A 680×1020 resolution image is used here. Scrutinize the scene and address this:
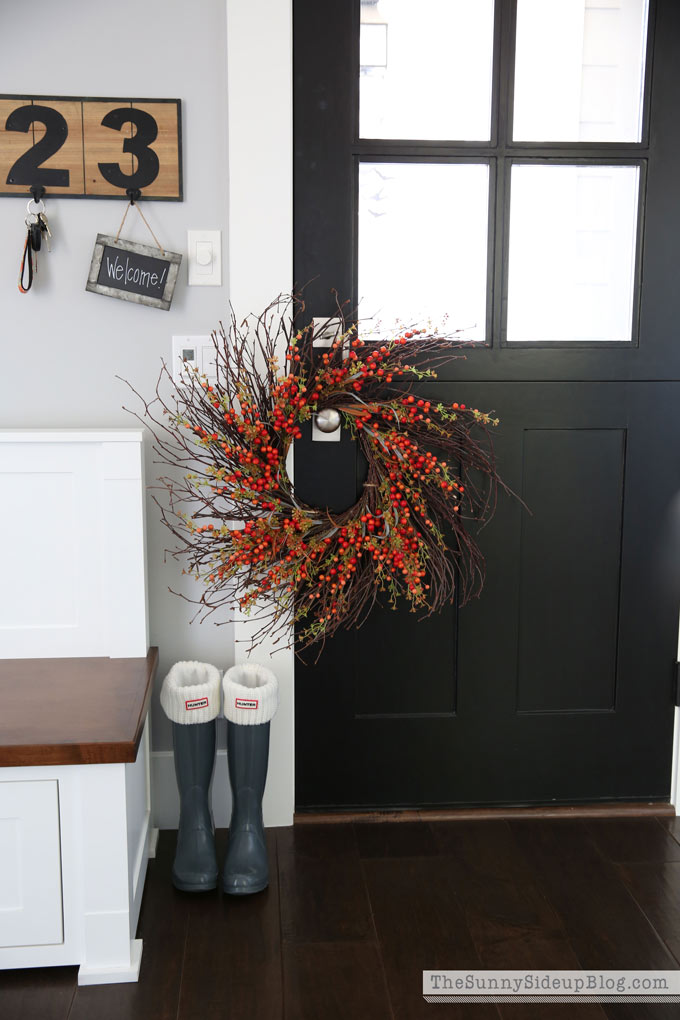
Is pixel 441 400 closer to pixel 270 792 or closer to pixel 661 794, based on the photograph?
pixel 270 792

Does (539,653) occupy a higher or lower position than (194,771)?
higher

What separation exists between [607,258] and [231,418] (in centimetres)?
108

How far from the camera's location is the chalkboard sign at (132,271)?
2127 mm

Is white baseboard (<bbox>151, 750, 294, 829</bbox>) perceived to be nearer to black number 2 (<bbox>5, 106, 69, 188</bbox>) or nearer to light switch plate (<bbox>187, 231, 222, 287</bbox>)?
light switch plate (<bbox>187, 231, 222, 287</bbox>)

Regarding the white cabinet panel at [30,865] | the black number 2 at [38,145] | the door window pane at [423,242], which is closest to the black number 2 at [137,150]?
the black number 2 at [38,145]

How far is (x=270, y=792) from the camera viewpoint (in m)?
2.36

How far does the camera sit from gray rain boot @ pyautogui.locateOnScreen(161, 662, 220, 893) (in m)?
2.07

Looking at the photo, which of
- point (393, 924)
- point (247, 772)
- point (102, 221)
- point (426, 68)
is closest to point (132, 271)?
point (102, 221)

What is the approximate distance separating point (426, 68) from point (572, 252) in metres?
0.59

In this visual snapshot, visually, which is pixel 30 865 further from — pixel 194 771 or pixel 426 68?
pixel 426 68

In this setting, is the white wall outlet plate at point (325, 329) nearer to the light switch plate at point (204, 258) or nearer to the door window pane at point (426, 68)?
the light switch plate at point (204, 258)

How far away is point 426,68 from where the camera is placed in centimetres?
222

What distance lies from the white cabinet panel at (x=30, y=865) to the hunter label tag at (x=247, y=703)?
1.59 feet

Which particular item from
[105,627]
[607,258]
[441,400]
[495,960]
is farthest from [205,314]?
[495,960]
